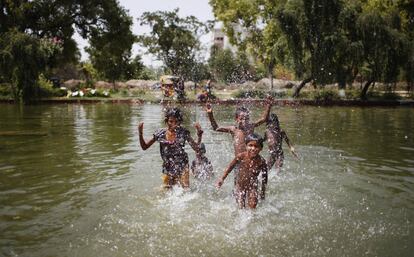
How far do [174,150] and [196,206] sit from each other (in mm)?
1092

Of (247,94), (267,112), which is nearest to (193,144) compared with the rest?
(267,112)

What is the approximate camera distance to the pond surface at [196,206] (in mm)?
5152

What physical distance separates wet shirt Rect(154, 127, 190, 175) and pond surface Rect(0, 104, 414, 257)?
39cm

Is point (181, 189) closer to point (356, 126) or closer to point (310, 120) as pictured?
point (356, 126)

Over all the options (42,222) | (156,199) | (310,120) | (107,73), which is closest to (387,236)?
(156,199)

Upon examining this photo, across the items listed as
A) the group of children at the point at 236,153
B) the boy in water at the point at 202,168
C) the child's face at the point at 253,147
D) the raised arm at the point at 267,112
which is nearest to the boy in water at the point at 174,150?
the group of children at the point at 236,153

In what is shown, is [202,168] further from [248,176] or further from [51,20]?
[51,20]

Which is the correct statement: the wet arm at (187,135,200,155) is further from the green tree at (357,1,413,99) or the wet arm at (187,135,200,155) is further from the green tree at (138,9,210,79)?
the green tree at (138,9,210,79)

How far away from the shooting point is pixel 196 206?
6664 mm

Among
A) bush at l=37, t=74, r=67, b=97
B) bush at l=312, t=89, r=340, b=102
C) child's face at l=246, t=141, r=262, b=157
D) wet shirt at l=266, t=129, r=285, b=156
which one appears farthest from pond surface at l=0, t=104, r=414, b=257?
bush at l=37, t=74, r=67, b=97

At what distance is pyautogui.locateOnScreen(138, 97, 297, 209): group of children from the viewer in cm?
615

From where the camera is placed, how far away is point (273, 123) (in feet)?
28.9

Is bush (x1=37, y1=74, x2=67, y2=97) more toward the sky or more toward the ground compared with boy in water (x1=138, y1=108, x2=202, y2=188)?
more toward the sky

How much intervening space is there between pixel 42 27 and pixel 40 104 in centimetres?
823
